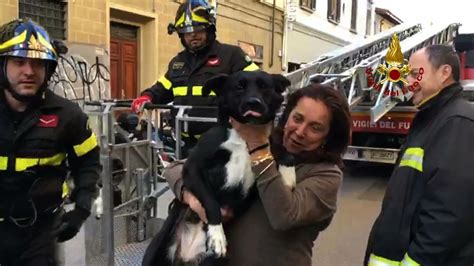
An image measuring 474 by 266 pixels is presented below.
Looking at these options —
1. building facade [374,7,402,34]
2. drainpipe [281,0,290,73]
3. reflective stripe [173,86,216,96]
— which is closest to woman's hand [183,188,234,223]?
reflective stripe [173,86,216,96]

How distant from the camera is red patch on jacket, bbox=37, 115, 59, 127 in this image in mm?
2414

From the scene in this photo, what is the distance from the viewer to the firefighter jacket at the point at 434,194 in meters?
1.92

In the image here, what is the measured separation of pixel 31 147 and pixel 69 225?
16.9 inches

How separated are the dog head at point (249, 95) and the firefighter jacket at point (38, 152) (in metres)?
0.88

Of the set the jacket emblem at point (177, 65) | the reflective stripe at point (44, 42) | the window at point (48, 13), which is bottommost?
the jacket emblem at point (177, 65)

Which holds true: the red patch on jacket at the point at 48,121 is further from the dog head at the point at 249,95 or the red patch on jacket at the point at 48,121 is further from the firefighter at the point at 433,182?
the firefighter at the point at 433,182

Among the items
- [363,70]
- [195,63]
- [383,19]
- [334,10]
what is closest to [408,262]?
[195,63]

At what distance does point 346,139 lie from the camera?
200 cm

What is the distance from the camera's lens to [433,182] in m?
2.00

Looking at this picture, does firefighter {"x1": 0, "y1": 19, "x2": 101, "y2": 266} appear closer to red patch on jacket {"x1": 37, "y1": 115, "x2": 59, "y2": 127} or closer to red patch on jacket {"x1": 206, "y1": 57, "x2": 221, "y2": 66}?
red patch on jacket {"x1": 37, "y1": 115, "x2": 59, "y2": 127}

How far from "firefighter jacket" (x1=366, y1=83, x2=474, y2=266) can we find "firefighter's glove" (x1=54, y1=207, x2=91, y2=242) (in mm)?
1419

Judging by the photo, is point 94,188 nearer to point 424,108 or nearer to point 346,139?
point 346,139

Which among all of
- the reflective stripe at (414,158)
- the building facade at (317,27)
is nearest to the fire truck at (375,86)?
the reflective stripe at (414,158)

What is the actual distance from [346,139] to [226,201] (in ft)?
1.74
